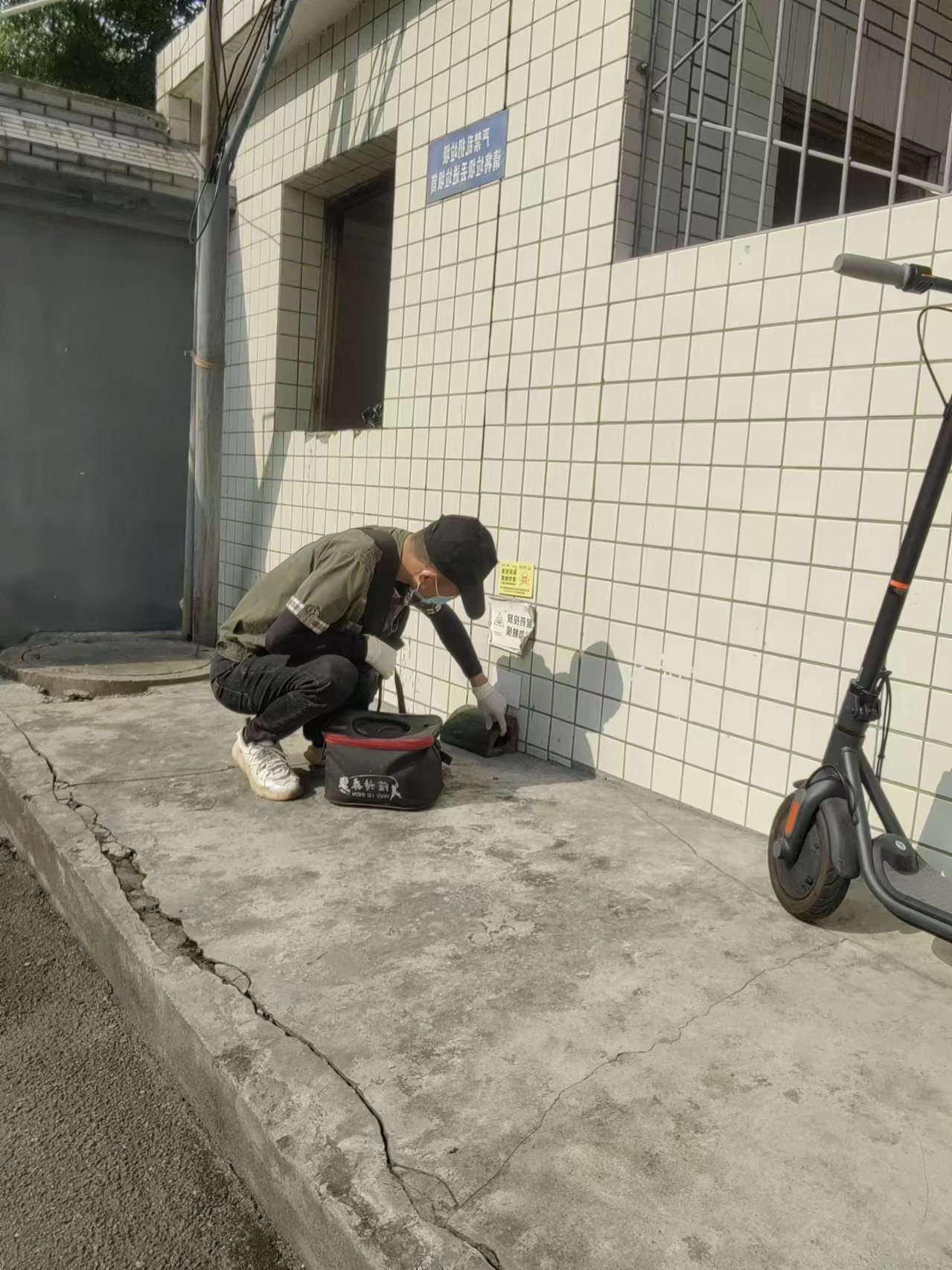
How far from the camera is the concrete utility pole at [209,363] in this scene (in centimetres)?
624

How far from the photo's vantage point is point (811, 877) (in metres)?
2.70

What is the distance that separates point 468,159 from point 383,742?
303 cm

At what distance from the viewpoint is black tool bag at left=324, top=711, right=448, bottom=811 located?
3.56 meters

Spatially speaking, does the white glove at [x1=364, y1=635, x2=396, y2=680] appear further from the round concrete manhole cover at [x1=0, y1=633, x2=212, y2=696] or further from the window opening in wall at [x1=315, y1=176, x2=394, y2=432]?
the window opening in wall at [x1=315, y1=176, x2=394, y2=432]

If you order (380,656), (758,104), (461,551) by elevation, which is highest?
(758,104)

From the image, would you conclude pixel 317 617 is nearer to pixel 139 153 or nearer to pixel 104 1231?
pixel 104 1231

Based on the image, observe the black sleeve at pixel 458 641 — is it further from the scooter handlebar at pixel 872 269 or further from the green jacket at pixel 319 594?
the scooter handlebar at pixel 872 269

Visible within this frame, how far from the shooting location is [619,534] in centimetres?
396

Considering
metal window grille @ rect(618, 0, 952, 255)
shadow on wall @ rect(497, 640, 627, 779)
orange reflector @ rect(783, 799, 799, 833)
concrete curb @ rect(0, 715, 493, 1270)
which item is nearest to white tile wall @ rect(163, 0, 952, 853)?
shadow on wall @ rect(497, 640, 627, 779)

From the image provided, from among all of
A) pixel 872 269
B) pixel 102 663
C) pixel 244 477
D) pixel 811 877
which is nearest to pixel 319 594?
pixel 811 877

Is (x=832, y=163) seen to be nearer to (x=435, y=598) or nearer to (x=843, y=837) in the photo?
(x=435, y=598)

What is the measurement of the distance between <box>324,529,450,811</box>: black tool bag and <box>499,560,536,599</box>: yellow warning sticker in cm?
79

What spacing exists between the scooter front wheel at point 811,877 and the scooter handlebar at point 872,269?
142 cm

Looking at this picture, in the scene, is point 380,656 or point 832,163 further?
point 832,163
